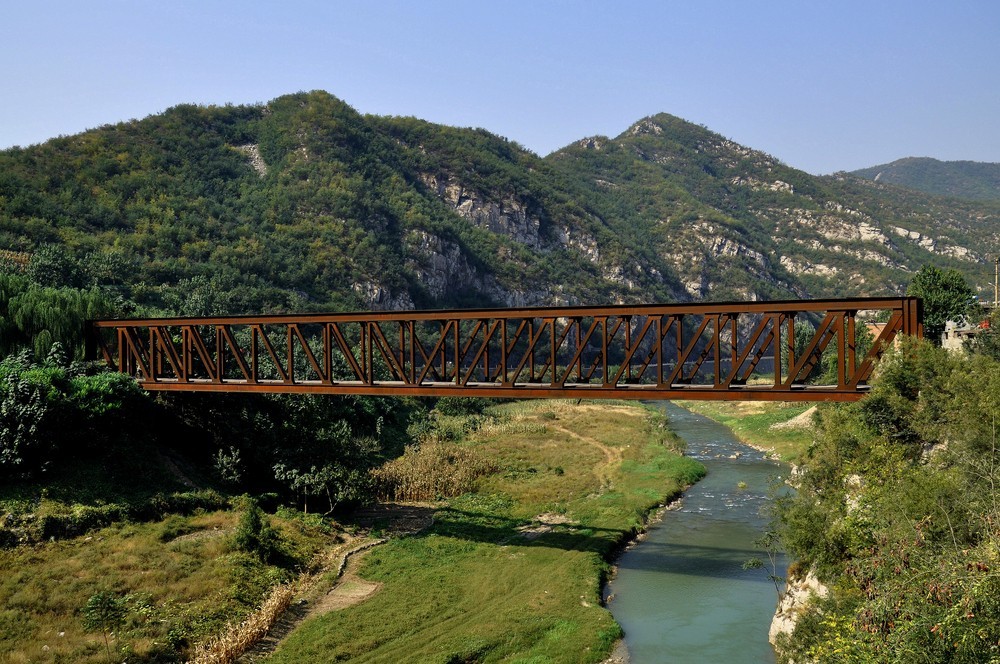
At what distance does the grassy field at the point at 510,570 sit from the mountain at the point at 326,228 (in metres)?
23.5


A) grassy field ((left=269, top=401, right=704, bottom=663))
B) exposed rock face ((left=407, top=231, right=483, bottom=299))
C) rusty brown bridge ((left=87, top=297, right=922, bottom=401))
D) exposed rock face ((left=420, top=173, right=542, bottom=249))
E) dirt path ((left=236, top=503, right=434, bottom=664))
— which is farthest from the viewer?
exposed rock face ((left=420, top=173, right=542, bottom=249))

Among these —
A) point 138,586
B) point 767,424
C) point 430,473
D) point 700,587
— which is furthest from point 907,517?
point 767,424

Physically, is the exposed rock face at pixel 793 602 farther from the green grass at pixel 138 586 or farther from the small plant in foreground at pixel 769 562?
the green grass at pixel 138 586

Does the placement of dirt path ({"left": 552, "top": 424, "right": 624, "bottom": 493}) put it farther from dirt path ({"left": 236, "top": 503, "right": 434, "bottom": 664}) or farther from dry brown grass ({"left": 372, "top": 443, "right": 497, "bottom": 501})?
dirt path ({"left": 236, "top": 503, "right": 434, "bottom": 664})

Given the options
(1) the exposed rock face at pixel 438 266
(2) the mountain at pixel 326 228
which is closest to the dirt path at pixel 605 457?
(2) the mountain at pixel 326 228

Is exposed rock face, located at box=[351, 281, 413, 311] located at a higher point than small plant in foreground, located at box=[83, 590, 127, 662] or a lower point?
higher

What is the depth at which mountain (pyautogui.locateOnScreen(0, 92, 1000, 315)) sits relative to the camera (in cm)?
8300

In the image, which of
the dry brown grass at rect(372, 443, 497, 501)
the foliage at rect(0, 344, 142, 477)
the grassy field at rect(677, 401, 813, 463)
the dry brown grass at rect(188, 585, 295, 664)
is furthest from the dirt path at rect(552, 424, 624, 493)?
the foliage at rect(0, 344, 142, 477)

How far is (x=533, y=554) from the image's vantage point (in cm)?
2892

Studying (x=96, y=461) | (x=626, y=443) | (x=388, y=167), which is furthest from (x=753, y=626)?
(x=388, y=167)

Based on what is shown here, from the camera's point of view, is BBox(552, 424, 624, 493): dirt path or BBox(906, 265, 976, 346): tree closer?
BBox(552, 424, 624, 493): dirt path

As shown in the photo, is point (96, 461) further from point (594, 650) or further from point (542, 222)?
point (542, 222)

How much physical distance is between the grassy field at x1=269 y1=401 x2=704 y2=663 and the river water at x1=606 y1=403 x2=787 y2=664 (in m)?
1.00

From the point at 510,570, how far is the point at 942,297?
40517mm
